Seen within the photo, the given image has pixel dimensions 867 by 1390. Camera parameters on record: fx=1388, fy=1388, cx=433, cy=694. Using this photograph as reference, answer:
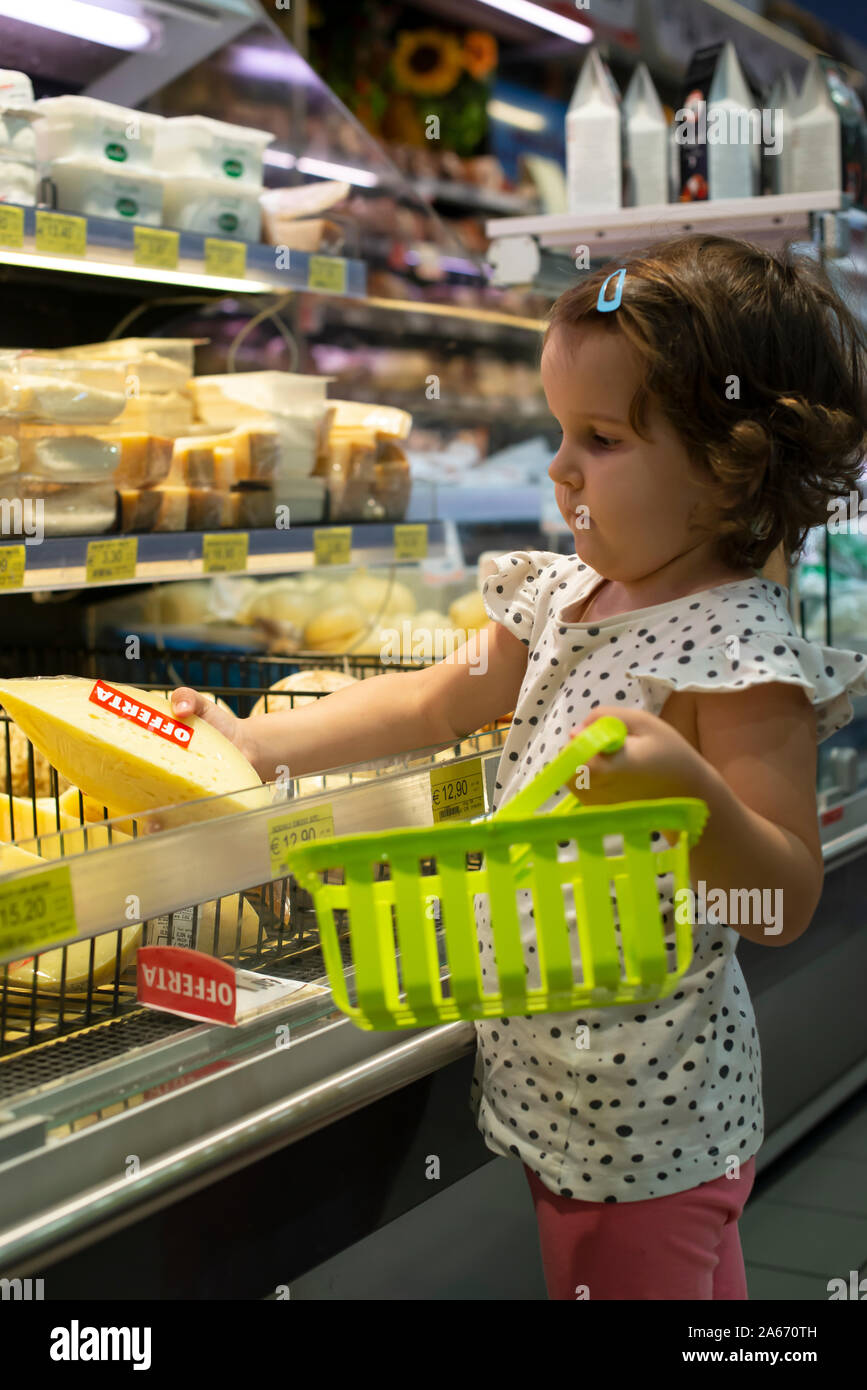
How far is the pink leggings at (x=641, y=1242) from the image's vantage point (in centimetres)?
121

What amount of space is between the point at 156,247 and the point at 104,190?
0.12 m

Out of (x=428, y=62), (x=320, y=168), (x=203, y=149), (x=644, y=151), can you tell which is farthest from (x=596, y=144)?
(x=428, y=62)

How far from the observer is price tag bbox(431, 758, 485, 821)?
1.42 m

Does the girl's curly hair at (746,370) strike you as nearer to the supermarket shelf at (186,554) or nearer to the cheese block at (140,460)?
the supermarket shelf at (186,554)

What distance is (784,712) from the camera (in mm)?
1110

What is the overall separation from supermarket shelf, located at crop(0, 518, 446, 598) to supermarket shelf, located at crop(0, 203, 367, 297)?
15.6 inches

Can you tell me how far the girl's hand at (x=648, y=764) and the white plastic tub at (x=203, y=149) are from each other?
162 centimetres

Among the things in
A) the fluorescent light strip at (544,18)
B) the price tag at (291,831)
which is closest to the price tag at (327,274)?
the price tag at (291,831)

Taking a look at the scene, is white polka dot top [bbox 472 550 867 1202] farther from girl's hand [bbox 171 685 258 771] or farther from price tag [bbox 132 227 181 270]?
A: price tag [bbox 132 227 181 270]

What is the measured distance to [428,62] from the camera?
4.77 meters

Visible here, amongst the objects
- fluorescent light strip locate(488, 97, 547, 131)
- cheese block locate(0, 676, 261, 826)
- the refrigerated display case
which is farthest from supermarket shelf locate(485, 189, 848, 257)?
fluorescent light strip locate(488, 97, 547, 131)

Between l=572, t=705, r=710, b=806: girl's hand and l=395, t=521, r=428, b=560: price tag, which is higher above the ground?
l=395, t=521, r=428, b=560: price tag

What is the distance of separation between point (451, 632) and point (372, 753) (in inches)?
48.2
